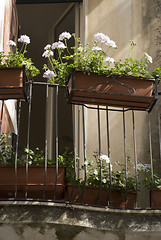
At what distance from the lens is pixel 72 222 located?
15.0 ft

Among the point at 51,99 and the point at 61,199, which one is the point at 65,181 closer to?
the point at 61,199

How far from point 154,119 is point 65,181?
1821 mm

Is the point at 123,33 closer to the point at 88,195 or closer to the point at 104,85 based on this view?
the point at 104,85

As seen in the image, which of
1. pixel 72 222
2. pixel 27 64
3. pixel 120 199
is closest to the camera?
pixel 72 222

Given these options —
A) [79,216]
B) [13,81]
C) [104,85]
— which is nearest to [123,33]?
[104,85]

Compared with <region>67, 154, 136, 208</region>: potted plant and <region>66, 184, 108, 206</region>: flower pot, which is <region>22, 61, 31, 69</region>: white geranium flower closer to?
<region>67, 154, 136, 208</region>: potted plant

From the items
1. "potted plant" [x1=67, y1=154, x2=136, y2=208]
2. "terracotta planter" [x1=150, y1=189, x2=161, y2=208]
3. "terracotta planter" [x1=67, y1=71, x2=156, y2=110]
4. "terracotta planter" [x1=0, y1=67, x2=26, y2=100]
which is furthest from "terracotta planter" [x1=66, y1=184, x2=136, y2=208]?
"terracotta planter" [x1=0, y1=67, x2=26, y2=100]

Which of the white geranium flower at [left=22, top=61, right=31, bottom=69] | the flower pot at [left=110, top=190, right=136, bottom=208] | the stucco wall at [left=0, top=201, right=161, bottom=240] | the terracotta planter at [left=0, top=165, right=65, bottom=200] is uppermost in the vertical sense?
the white geranium flower at [left=22, top=61, right=31, bottom=69]

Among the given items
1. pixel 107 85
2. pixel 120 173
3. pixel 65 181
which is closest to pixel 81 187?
pixel 65 181

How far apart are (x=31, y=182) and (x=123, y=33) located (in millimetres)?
2723

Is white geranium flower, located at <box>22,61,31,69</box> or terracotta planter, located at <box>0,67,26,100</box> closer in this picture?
terracotta planter, located at <box>0,67,26,100</box>

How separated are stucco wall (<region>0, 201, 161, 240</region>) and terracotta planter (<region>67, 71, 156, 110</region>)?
997 mm

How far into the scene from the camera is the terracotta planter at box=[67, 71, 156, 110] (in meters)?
4.71

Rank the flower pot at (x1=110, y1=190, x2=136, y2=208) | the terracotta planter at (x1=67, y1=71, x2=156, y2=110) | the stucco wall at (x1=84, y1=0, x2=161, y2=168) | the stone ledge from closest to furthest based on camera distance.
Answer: the stone ledge → the terracotta planter at (x1=67, y1=71, x2=156, y2=110) → the flower pot at (x1=110, y1=190, x2=136, y2=208) → the stucco wall at (x1=84, y1=0, x2=161, y2=168)
